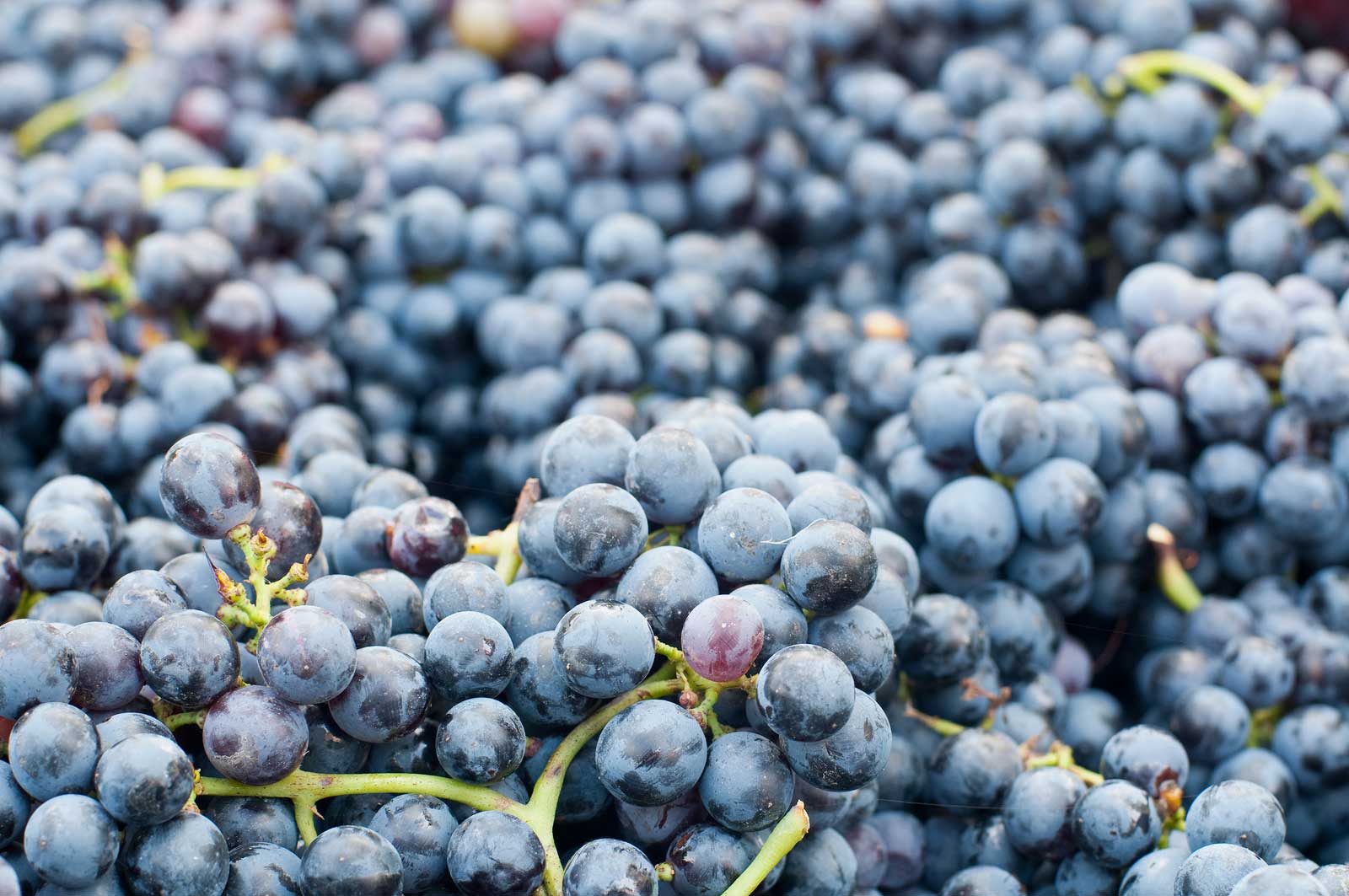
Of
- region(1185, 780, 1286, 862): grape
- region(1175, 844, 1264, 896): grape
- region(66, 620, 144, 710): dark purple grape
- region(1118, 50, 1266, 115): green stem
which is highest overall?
region(1118, 50, 1266, 115): green stem

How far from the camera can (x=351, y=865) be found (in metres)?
0.90

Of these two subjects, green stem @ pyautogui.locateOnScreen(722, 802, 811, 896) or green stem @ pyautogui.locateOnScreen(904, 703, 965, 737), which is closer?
green stem @ pyautogui.locateOnScreen(722, 802, 811, 896)

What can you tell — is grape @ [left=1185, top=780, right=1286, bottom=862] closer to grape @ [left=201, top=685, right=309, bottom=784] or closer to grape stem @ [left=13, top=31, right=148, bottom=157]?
grape @ [left=201, top=685, right=309, bottom=784]

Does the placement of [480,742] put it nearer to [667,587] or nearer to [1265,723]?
[667,587]

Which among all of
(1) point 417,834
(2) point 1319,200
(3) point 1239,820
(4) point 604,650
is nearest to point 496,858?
(1) point 417,834

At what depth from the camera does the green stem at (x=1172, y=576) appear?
1452mm

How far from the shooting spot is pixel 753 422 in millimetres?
1349

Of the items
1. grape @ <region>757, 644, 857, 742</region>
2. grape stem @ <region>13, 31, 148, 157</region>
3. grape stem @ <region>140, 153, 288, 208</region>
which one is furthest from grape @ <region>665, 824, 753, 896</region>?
grape stem @ <region>13, 31, 148, 157</region>

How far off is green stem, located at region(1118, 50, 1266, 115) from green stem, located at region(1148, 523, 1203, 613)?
616 mm

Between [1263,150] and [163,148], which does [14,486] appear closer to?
[163,148]

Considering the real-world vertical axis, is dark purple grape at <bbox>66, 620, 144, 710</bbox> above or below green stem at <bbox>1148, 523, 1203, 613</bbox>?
above

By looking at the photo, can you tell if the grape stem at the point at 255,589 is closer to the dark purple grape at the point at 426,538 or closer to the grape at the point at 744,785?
the dark purple grape at the point at 426,538

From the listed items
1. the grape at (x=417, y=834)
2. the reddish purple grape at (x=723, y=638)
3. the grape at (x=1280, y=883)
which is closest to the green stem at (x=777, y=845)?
the reddish purple grape at (x=723, y=638)

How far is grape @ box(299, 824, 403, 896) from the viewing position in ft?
2.96
